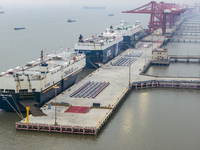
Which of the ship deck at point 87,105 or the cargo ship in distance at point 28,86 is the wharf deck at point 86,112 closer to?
the ship deck at point 87,105

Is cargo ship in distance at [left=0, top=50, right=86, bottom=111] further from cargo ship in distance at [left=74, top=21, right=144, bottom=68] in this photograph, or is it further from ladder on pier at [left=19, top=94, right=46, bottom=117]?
cargo ship in distance at [left=74, top=21, right=144, bottom=68]

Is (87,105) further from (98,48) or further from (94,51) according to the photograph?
(98,48)

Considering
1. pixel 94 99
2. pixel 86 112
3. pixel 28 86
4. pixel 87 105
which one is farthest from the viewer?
pixel 94 99

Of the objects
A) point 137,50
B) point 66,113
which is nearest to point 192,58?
point 137,50

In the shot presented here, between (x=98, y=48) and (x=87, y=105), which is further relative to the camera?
(x=98, y=48)

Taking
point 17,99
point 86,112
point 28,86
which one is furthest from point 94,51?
point 17,99

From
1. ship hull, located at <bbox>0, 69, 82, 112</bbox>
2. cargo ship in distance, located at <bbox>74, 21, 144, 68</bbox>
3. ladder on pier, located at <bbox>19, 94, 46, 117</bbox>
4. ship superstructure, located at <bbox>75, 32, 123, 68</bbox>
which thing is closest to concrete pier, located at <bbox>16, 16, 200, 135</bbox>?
ladder on pier, located at <bbox>19, 94, 46, 117</bbox>

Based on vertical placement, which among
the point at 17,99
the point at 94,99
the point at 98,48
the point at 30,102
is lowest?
the point at 94,99

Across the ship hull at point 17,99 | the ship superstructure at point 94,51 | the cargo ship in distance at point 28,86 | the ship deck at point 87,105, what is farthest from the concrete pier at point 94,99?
the ship superstructure at point 94,51

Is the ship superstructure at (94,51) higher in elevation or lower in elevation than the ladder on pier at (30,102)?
higher

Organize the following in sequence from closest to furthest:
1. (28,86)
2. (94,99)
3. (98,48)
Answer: (28,86), (94,99), (98,48)

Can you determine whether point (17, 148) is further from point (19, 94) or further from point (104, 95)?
point (104, 95)
